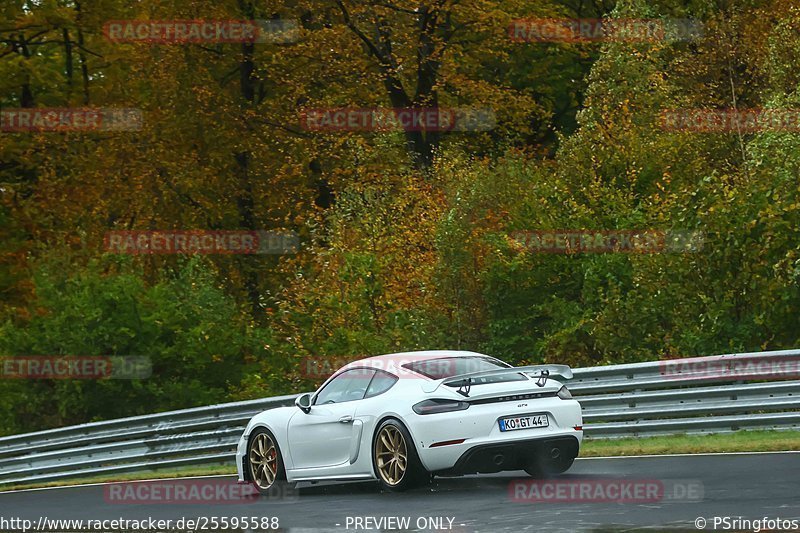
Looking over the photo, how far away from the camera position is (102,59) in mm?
43938

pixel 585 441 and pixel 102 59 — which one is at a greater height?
pixel 102 59

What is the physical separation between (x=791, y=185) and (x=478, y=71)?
916 inches

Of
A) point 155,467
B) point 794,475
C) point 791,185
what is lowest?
point 155,467

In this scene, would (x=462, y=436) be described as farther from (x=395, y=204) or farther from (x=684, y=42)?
(x=684, y=42)

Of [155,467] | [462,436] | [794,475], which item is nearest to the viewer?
[794,475]

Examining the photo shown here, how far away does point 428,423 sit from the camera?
1238 centimetres

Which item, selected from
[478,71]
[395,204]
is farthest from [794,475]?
[478,71]
